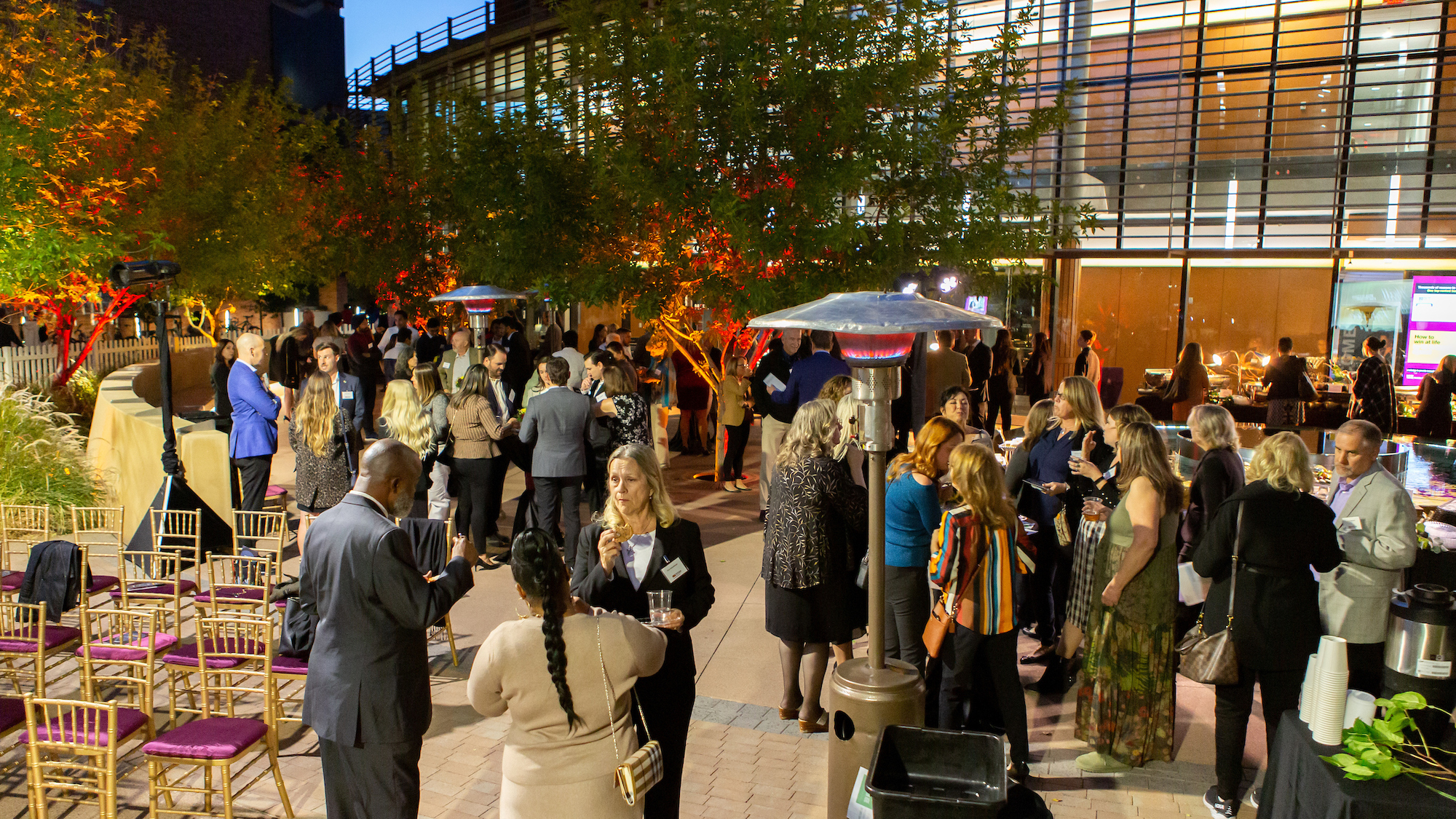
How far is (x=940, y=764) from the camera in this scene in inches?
141

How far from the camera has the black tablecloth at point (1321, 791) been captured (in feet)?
9.91

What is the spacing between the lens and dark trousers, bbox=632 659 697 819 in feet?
12.1

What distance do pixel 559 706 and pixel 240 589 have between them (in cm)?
405

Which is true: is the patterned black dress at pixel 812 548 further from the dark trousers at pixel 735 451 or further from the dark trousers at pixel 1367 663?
the dark trousers at pixel 735 451

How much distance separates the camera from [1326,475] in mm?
6980

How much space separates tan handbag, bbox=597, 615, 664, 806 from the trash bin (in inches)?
29.6

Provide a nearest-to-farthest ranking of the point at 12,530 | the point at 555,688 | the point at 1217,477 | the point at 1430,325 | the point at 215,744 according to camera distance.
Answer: the point at 555,688 < the point at 215,744 < the point at 1217,477 < the point at 12,530 < the point at 1430,325

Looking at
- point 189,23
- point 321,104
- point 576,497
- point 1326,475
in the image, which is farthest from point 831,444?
point 321,104

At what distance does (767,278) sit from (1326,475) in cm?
509

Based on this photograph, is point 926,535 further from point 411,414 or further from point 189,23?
point 189,23

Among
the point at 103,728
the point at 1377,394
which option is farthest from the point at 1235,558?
the point at 1377,394

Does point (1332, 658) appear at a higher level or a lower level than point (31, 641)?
higher

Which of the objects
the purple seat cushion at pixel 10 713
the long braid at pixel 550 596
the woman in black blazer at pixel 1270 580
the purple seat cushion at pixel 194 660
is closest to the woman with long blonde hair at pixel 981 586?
the woman in black blazer at pixel 1270 580

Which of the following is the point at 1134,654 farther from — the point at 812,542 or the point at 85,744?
the point at 85,744
